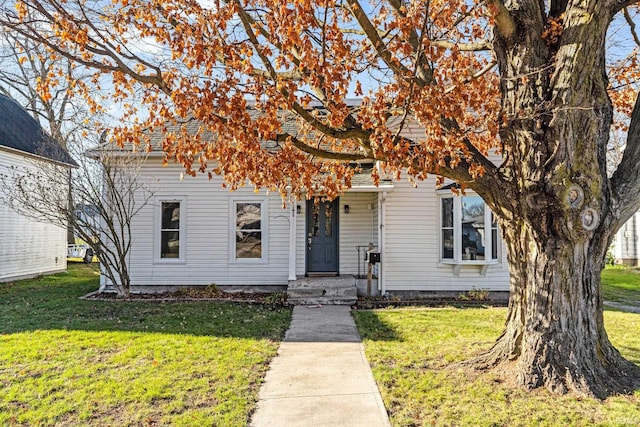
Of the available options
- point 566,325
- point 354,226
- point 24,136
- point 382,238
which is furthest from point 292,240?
point 24,136

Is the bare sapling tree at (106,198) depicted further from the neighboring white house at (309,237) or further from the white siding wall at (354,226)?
the white siding wall at (354,226)

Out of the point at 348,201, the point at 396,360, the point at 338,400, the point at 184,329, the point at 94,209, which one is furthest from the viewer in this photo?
the point at 348,201

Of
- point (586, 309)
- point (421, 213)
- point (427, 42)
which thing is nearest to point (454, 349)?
point (586, 309)

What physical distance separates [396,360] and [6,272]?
14.1 m

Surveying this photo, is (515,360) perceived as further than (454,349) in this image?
No

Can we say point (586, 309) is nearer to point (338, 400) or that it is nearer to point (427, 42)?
point (338, 400)

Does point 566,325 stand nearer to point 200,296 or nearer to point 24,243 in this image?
point 200,296

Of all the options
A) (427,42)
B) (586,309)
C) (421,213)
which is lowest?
(586,309)

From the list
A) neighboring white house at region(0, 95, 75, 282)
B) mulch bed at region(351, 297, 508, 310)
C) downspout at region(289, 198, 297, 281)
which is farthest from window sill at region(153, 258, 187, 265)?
mulch bed at region(351, 297, 508, 310)

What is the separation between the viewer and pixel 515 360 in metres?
5.04

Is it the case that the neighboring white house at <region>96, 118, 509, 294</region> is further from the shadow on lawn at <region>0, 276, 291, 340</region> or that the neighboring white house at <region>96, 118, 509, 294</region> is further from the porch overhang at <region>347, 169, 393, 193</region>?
the shadow on lawn at <region>0, 276, 291, 340</region>

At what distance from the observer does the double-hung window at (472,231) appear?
424 inches

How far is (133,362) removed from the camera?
5605 millimetres

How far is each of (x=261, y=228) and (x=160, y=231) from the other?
8.88ft
